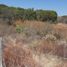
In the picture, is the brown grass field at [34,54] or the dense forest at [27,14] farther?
the dense forest at [27,14]

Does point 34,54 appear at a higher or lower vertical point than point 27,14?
higher

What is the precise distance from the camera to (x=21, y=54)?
10078 millimetres

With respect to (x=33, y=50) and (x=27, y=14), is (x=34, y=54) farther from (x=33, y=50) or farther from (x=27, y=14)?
(x=27, y=14)

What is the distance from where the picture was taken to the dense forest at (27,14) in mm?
26487

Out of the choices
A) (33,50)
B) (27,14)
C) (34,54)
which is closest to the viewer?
(34,54)

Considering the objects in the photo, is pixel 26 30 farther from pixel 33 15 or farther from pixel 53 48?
pixel 33 15

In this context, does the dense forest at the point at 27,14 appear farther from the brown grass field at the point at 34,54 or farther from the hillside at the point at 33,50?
the brown grass field at the point at 34,54

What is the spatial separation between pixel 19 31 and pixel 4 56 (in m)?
8.91

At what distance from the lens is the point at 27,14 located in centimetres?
2752

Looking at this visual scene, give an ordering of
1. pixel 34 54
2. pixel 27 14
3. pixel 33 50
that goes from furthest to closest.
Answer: pixel 27 14
pixel 33 50
pixel 34 54

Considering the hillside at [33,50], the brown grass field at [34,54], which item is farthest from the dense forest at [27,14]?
the brown grass field at [34,54]

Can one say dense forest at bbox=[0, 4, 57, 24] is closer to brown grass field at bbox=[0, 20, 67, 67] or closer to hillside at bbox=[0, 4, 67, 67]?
hillside at bbox=[0, 4, 67, 67]

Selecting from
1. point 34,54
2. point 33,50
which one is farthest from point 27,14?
point 34,54

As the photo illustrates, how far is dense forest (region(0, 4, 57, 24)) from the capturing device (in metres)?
26.5
